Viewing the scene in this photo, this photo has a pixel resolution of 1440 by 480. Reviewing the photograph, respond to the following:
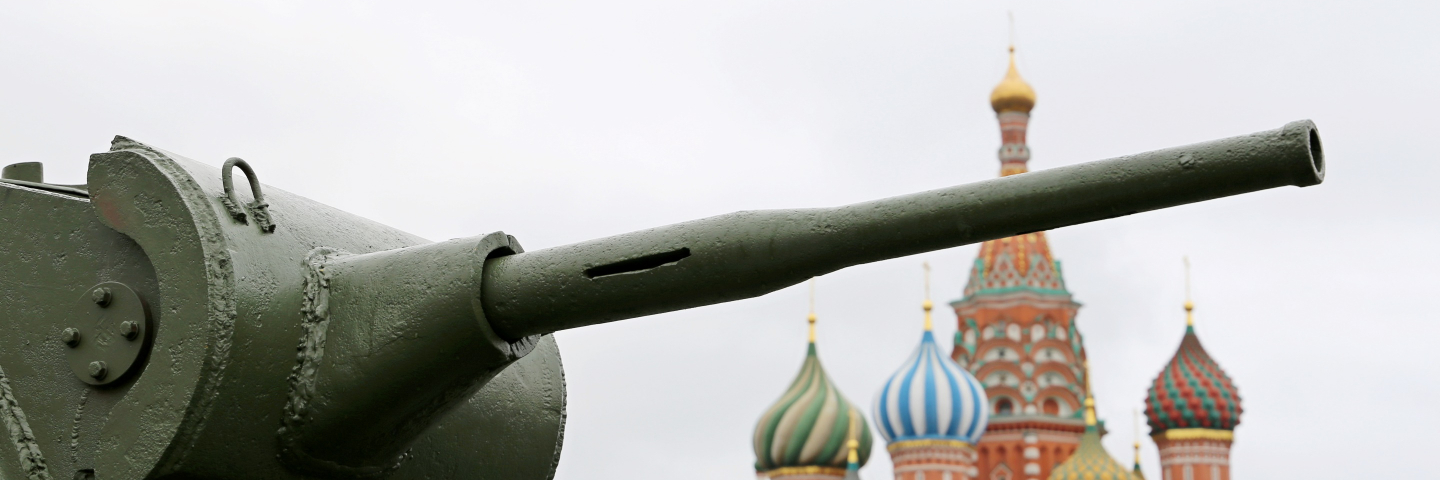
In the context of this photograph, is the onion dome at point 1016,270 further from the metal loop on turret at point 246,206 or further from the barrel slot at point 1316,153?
the barrel slot at point 1316,153

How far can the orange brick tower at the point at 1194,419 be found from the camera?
35062 mm

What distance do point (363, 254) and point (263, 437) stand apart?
365 mm

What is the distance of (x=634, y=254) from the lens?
2.97m

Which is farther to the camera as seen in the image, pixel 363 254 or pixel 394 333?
pixel 363 254

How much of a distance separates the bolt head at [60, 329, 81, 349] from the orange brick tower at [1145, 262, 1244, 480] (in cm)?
3322

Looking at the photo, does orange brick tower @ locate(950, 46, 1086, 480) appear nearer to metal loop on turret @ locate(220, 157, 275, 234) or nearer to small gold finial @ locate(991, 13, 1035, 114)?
small gold finial @ locate(991, 13, 1035, 114)

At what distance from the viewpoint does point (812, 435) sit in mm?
35844

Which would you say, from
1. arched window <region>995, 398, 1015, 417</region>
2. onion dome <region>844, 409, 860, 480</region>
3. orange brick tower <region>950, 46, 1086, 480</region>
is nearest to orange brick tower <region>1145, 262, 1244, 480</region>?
orange brick tower <region>950, 46, 1086, 480</region>

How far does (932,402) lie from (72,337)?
31.4 m

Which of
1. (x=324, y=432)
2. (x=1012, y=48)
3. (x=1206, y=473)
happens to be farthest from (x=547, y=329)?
(x=1012, y=48)

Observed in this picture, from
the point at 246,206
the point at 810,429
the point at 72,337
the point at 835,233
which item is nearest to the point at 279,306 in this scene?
the point at 246,206

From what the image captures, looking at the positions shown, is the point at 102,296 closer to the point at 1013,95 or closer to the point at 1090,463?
the point at 1090,463

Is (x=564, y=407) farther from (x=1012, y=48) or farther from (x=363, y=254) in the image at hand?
(x=1012, y=48)

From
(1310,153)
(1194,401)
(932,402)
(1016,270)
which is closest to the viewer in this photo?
(1310,153)
